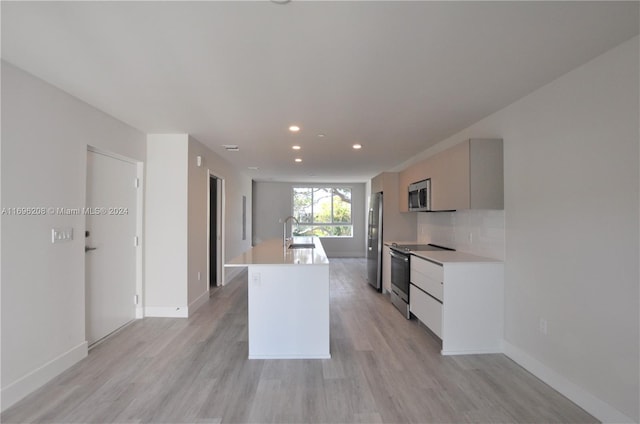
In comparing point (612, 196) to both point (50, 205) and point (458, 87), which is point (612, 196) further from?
point (50, 205)

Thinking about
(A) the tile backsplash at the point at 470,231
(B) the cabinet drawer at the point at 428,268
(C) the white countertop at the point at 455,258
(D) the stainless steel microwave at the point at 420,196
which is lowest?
(B) the cabinet drawer at the point at 428,268

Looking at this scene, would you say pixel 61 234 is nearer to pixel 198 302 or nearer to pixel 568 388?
pixel 198 302

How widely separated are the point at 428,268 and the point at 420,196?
1145 millimetres

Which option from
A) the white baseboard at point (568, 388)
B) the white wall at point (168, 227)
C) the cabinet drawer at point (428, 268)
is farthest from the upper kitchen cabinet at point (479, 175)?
the white wall at point (168, 227)

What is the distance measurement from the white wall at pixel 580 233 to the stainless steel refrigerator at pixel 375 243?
2430 millimetres

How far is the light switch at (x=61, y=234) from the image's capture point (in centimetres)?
234

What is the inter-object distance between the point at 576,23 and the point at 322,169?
16.5ft

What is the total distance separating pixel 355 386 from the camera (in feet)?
7.26

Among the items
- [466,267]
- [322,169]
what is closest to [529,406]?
[466,267]

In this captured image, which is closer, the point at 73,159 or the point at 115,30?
the point at 115,30

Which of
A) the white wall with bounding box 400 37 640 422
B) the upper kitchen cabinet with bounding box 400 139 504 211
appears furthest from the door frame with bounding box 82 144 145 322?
the white wall with bounding box 400 37 640 422

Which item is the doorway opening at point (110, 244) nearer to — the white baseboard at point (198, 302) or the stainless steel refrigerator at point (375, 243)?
the white baseboard at point (198, 302)

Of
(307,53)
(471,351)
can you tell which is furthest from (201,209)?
(471,351)

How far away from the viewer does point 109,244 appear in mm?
3162
